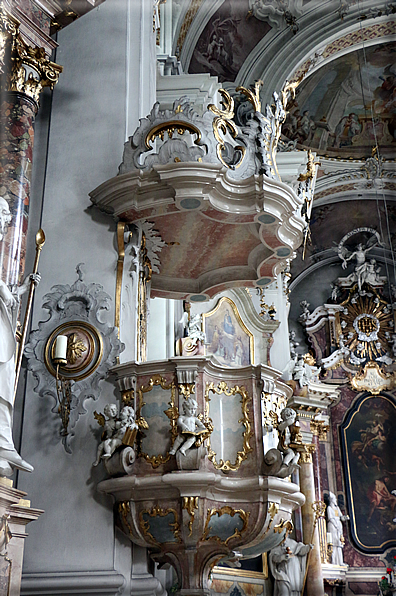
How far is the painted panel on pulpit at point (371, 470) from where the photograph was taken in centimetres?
1396

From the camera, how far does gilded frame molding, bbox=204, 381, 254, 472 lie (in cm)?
482

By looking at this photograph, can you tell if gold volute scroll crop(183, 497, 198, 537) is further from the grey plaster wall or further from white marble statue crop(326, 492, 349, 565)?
white marble statue crop(326, 492, 349, 565)

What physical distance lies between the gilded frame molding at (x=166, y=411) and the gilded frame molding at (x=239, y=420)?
23 cm

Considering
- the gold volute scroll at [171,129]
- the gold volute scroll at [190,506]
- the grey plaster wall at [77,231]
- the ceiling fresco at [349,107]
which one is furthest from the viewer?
the ceiling fresco at [349,107]

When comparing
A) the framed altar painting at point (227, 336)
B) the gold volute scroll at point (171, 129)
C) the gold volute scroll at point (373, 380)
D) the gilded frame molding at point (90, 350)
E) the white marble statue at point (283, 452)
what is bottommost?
the white marble statue at point (283, 452)

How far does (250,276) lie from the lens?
679cm

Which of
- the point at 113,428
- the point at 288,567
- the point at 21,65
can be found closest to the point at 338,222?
the point at 288,567

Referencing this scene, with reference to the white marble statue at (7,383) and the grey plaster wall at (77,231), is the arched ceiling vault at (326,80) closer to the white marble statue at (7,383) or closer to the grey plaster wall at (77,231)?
the grey plaster wall at (77,231)

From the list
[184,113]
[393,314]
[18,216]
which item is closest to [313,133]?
[393,314]

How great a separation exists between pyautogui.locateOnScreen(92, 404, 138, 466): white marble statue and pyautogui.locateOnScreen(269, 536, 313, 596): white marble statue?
5870 mm

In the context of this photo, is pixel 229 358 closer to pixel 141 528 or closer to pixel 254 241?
pixel 254 241

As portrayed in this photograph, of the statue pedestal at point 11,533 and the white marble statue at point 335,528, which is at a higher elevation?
the white marble statue at point 335,528

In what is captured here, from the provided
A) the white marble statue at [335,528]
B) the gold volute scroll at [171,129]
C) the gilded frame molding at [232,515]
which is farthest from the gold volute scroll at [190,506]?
the white marble statue at [335,528]

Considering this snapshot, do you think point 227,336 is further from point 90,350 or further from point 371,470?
point 371,470
